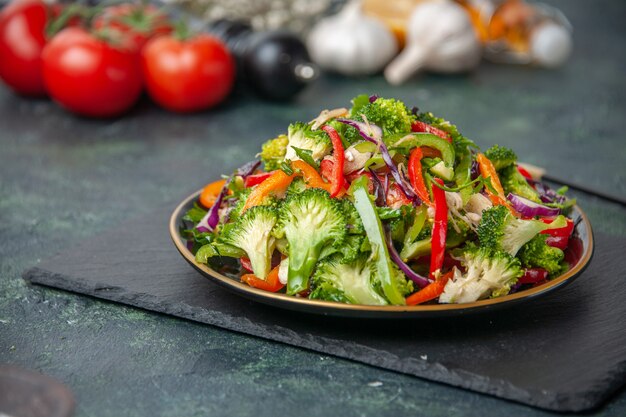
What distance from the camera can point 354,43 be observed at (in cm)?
488

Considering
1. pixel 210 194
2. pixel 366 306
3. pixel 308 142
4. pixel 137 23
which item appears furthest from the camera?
pixel 137 23

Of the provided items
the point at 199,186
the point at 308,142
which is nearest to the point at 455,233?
the point at 308,142

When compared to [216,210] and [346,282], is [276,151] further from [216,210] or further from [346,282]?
[346,282]

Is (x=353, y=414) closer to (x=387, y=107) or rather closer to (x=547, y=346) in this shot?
(x=547, y=346)

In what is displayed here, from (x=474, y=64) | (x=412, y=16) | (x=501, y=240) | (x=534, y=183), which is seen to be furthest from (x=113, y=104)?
(x=501, y=240)

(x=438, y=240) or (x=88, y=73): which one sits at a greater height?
(x=438, y=240)

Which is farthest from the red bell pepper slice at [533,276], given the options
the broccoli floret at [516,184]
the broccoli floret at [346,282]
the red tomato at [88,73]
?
the red tomato at [88,73]

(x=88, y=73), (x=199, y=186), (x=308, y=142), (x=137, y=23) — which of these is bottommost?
(x=199, y=186)

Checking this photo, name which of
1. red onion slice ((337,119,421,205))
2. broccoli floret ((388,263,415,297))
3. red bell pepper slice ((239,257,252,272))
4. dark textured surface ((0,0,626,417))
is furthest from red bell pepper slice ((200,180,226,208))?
broccoli floret ((388,263,415,297))

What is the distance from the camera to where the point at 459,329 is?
2.14 m

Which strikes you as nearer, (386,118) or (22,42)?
(386,118)

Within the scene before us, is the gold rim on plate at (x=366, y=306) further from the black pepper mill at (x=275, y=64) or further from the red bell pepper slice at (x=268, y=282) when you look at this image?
the black pepper mill at (x=275, y=64)

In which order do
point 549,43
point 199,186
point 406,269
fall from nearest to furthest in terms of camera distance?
point 406,269 < point 199,186 < point 549,43

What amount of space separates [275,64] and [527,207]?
2.34m
